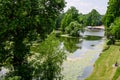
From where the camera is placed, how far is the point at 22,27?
18.1m

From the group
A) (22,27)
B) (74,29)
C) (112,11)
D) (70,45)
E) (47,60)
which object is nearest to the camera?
(22,27)

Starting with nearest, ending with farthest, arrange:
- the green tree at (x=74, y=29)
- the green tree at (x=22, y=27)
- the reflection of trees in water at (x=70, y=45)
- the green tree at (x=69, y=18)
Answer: the green tree at (x=22, y=27), the reflection of trees in water at (x=70, y=45), the green tree at (x=74, y=29), the green tree at (x=69, y=18)

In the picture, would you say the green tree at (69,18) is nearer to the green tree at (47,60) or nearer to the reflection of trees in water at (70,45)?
the reflection of trees in water at (70,45)

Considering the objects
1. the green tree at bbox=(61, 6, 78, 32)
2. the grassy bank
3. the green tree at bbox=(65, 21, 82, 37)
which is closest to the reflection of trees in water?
the grassy bank

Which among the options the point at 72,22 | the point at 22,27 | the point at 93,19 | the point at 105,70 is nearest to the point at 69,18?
the point at 72,22

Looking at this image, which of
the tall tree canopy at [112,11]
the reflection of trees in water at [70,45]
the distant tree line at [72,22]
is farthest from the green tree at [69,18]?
the tall tree canopy at [112,11]

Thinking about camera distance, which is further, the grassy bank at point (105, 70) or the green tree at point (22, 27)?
the grassy bank at point (105, 70)

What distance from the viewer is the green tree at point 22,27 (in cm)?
1750

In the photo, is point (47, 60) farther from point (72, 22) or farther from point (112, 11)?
point (72, 22)

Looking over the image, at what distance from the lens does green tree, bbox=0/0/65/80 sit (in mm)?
17500

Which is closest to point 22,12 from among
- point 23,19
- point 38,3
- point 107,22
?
point 23,19

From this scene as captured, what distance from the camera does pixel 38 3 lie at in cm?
1891

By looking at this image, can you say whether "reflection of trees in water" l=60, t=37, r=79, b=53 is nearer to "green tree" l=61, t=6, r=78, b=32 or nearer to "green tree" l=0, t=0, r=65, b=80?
"green tree" l=61, t=6, r=78, b=32

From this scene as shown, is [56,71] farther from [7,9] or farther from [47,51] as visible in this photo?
[7,9]
